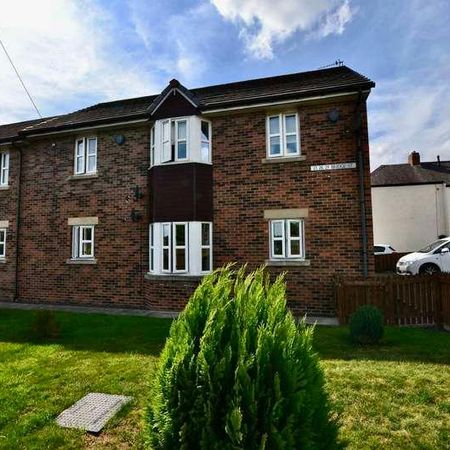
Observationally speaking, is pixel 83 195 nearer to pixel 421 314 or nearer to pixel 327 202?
pixel 327 202

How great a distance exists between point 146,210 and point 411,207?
71.9 ft

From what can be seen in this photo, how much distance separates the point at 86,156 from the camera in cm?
1324

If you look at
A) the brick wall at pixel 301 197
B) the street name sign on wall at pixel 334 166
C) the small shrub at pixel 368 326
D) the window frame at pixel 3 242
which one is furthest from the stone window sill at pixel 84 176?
the small shrub at pixel 368 326

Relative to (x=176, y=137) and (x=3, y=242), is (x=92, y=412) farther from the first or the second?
(x=3, y=242)

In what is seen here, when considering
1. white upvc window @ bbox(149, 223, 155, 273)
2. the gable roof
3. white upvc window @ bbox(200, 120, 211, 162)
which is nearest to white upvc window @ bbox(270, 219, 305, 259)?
white upvc window @ bbox(200, 120, 211, 162)

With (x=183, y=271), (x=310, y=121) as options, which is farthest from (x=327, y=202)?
(x=183, y=271)

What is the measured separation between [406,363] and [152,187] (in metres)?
9.03

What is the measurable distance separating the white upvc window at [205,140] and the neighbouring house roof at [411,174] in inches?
778

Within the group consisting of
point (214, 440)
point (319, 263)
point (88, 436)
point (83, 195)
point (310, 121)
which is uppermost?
point (310, 121)

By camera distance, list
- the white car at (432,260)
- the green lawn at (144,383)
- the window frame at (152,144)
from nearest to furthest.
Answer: the green lawn at (144,383)
the window frame at (152,144)
the white car at (432,260)

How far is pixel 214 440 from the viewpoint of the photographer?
187cm

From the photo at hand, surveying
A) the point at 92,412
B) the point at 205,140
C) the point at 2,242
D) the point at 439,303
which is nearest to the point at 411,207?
the point at 439,303

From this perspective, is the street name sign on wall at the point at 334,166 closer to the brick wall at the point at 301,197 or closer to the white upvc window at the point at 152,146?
the brick wall at the point at 301,197

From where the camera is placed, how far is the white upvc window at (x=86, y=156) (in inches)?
518
